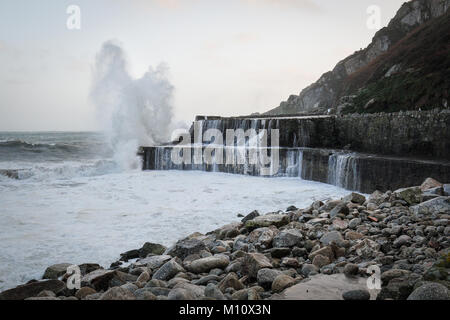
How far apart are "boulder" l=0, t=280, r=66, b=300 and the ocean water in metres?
0.79

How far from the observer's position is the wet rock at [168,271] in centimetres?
373

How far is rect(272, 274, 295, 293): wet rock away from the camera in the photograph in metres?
3.05

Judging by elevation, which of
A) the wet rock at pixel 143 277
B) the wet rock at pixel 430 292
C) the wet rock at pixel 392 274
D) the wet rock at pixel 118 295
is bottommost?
the wet rock at pixel 143 277

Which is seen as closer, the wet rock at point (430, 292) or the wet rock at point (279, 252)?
the wet rock at point (430, 292)

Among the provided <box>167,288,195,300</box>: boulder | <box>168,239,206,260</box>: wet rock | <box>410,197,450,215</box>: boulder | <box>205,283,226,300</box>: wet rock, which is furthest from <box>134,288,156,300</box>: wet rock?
<box>410,197,450,215</box>: boulder

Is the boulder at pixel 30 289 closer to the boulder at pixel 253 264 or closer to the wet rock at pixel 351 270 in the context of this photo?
the boulder at pixel 253 264

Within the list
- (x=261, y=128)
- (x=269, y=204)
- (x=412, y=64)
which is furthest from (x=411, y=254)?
(x=412, y=64)

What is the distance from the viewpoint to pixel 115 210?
335 inches

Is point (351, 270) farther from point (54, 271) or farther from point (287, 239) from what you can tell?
point (54, 271)

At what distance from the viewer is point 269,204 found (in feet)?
30.0

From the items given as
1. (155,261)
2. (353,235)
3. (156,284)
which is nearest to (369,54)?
(353,235)

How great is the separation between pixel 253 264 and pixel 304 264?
0.54m

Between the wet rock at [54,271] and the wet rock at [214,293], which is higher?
the wet rock at [214,293]

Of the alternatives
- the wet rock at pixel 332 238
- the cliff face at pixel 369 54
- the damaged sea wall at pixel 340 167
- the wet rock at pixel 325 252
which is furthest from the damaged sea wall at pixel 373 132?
the wet rock at pixel 325 252
